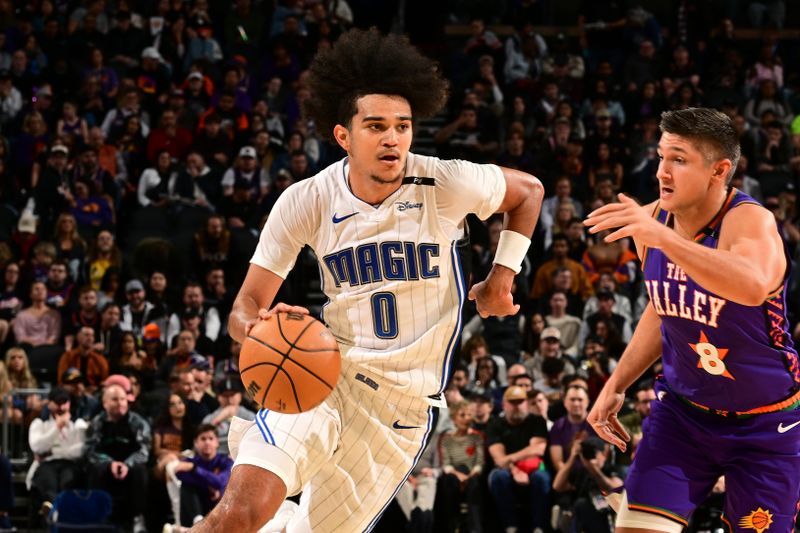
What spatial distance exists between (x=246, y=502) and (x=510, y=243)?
1.73m

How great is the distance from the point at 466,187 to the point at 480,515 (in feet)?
20.4

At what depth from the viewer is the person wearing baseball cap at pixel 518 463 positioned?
Result: 10.9 m

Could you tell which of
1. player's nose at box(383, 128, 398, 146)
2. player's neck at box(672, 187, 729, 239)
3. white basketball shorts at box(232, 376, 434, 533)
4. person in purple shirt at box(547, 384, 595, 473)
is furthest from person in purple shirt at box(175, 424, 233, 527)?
player's neck at box(672, 187, 729, 239)

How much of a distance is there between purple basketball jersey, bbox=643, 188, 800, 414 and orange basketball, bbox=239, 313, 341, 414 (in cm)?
155

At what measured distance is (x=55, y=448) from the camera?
1130cm

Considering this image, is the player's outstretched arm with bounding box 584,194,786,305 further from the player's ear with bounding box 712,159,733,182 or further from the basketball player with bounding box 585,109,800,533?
the player's ear with bounding box 712,159,733,182

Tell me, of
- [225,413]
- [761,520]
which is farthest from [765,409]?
[225,413]

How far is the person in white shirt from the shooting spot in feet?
36.2

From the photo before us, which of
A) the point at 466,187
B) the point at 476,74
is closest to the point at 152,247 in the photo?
the point at 476,74

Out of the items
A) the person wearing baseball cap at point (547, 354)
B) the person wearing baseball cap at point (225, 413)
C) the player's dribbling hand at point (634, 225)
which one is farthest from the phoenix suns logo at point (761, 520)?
the person wearing baseball cap at point (547, 354)

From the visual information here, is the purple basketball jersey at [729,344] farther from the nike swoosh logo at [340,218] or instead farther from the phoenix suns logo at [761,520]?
the nike swoosh logo at [340,218]

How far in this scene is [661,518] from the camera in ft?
16.6

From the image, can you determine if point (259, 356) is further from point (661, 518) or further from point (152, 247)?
point (152, 247)

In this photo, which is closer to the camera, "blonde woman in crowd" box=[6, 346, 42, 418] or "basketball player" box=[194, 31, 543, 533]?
"basketball player" box=[194, 31, 543, 533]
